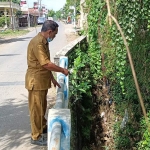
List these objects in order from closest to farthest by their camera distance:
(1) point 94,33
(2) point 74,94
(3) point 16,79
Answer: (2) point 74,94
(1) point 94,33
(3) point 16,79

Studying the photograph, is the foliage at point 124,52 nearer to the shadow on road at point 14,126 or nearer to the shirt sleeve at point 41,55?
the shirt sleeve at point 41,55

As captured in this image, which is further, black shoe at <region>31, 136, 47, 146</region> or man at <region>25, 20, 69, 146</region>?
black shoe at <region>31, 136, 47, 146</region>

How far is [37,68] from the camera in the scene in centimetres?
411

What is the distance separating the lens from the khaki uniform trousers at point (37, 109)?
13.8ft

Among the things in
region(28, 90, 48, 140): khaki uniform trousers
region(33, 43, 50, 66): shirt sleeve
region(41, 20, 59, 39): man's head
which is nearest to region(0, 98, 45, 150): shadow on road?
region(28, 90, 48, 140): khaki uniform trousers

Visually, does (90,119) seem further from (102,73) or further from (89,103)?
(102,73)

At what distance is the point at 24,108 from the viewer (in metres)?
6.29

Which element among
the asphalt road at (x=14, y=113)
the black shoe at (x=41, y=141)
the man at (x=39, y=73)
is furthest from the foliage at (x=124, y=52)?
the asphalt road at (x=14, y=113)

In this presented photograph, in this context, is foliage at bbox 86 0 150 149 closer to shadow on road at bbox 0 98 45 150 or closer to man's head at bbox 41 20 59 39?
man's head at bbox 41 20 59 39

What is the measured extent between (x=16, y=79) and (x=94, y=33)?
2998mm

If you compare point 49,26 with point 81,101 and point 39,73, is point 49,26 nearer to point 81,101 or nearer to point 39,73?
point 39,73

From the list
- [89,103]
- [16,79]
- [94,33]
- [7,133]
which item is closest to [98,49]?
[94,33]

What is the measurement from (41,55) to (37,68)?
0.32m

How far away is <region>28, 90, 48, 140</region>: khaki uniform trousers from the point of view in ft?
13.8
